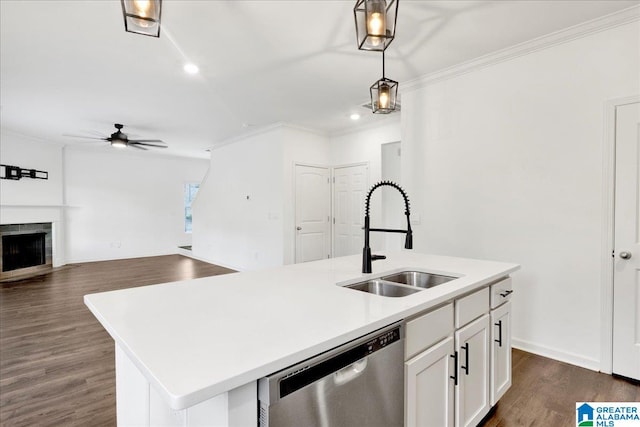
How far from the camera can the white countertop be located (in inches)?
29.9

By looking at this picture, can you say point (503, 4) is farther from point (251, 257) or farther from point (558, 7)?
point (251, 257)

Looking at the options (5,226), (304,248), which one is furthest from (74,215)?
(304,248)

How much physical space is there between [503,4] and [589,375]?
2761mm

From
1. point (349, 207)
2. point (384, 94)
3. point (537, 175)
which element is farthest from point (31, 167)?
point (537, 175)

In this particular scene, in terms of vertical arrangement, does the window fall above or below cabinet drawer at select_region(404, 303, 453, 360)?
above

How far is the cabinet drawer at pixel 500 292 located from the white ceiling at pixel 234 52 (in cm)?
190

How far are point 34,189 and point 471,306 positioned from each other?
8.09 m

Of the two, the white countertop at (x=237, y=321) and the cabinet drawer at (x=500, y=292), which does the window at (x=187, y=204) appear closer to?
the white countertop at (x=237, y=321)

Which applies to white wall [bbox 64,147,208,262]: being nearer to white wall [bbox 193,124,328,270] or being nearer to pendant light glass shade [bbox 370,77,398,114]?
white wall [bbox 193,124,328,270]

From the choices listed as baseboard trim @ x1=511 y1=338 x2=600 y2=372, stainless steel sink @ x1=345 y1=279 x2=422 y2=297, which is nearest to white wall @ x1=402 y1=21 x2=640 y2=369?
baseboard trim @ x1=511 y1=338 x2=600 y2=372

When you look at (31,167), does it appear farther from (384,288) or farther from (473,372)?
(473,372)

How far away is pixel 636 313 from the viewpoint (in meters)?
2.33

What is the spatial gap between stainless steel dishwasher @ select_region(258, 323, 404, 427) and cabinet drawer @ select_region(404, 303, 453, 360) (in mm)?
62

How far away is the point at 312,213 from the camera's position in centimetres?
563
